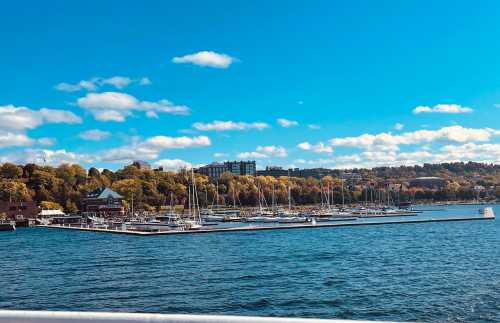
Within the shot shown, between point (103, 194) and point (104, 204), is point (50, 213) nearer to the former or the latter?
point (104, 204)

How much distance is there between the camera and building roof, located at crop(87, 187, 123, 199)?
434 ft

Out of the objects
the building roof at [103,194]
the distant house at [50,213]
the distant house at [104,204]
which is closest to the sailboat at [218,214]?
the distant house at [104,204]

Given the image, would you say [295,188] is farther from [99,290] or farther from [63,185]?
[99,290]

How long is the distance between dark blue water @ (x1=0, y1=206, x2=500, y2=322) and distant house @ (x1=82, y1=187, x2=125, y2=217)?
81.2 metres

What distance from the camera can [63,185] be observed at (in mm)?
139625

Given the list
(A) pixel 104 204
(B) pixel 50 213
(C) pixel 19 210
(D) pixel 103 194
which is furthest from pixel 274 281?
(D) pixel 103 194

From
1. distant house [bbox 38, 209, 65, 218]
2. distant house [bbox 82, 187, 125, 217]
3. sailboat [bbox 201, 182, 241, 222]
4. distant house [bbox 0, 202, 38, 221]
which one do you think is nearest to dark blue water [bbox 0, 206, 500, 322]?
sailboat [bbox 201, 182, 241, 222]

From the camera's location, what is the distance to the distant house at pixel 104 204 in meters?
130

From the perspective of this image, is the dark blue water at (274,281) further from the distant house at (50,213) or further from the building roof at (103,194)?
the building roof at (103,194)

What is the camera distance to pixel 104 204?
431 feet

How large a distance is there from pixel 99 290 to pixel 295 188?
156 m

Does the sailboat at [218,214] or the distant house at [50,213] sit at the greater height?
the distant house at [50,213]

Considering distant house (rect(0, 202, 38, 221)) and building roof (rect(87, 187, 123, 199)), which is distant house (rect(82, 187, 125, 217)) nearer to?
building roof (rect(87, 187, 123, 199))

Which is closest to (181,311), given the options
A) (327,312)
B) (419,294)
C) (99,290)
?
(327,312)
